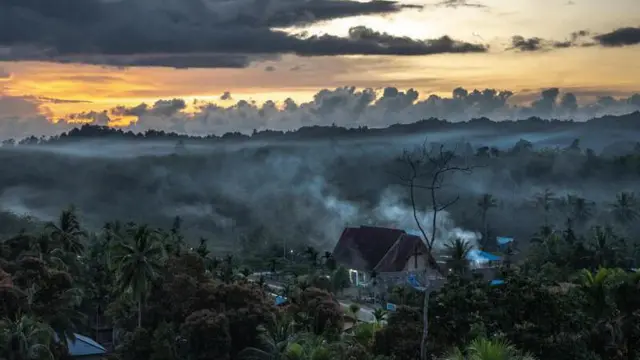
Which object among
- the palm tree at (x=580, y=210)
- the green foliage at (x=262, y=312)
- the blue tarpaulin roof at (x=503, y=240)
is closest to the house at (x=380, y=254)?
the green foliage at (x=262, y=312)

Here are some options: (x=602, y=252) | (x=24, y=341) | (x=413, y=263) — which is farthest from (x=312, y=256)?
(x=24, y=341)

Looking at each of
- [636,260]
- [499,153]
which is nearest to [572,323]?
[636,260]

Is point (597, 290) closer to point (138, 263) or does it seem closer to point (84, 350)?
point (138, 263)

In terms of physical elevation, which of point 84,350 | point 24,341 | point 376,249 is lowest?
point 376,249

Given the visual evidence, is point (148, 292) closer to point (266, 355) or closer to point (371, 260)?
point (266, 355)

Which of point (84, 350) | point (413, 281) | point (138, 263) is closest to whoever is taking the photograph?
point (138, 263)

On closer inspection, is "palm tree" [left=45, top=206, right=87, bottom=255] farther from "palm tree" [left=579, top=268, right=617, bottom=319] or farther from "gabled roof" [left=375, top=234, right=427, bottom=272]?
"palm tree" [left=579, top=268, right=617, bottom=319]

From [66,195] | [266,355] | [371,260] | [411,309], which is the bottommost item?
[66,195]

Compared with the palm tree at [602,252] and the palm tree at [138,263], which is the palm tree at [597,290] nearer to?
the palm tree at [138,263]
